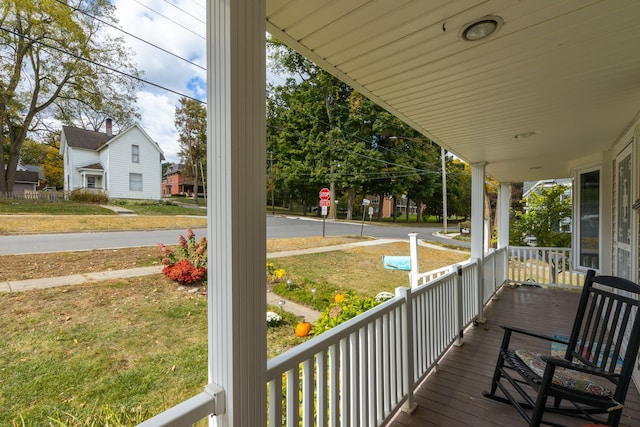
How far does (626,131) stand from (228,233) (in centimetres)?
389

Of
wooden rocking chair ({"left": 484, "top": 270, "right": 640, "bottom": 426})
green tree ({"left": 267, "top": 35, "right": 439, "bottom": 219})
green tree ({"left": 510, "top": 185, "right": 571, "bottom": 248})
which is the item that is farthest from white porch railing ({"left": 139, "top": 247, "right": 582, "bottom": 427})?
green tree ({"left": 267, "top": 35, "right": 439, "bottom": 219})

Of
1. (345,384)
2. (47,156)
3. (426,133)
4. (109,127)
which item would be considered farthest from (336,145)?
(345,384)

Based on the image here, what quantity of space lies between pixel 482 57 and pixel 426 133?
1380 mm

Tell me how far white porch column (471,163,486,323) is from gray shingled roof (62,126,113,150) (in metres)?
4.22

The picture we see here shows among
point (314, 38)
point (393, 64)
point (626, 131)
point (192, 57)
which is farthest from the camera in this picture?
point (192, 57)

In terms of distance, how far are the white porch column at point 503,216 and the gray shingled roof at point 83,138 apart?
648 cm

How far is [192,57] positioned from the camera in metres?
3.36

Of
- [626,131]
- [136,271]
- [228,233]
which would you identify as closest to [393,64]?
[228,233]

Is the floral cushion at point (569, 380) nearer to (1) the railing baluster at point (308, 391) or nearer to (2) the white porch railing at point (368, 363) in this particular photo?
(2) the white porch railing at point (368, 363)

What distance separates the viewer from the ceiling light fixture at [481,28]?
3.91ft

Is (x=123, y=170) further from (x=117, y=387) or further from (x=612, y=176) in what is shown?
(x=612, y=176)

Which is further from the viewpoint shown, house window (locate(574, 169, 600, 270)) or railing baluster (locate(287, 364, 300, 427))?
house window (locate(574, 169, 600, 270))

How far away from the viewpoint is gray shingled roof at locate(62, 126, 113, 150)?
7.42ft

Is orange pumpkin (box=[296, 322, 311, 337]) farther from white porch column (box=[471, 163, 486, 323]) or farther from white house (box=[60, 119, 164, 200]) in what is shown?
white house (box=[60, 119, 164, 200])
